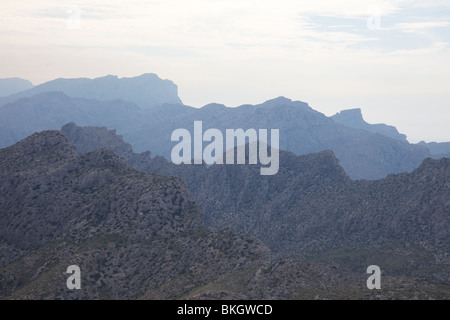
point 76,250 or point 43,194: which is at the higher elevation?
point 43,194

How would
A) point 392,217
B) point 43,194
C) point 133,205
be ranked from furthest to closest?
point 392,217 → point 43,194 → point 133,205

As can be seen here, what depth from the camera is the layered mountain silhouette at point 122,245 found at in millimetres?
85500

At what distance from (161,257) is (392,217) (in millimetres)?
107470

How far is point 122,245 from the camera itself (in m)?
107

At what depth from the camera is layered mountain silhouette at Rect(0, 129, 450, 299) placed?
85500 millimetres

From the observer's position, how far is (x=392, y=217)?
185250mm
